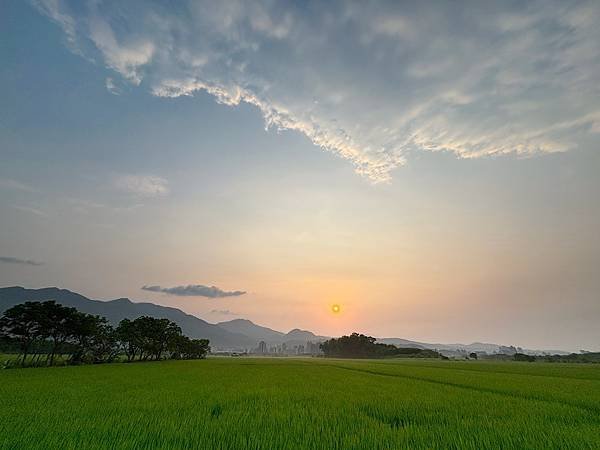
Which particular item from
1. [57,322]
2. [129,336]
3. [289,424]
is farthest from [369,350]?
[289,424]

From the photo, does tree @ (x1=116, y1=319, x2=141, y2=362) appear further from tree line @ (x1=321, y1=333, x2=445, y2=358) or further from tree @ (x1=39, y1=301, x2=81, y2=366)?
tree line @ (x1=321, y1=333, x2=445, y2=358)

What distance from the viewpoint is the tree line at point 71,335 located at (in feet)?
131

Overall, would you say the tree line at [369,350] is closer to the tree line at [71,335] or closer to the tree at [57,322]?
the tree line at [71,335]

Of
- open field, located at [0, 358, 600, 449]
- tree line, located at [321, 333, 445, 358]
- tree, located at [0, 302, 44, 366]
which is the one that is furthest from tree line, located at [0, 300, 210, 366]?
tree line, located at [321, 333, 445, 358]

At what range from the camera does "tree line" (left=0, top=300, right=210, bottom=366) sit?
131 feet

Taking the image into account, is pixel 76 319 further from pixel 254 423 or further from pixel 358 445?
pixel 358 445

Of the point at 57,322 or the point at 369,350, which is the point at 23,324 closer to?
the point at 57,322

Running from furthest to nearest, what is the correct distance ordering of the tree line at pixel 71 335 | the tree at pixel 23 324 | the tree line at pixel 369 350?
the tree line at pixel 369 350 < the tree line at pixel 71 335 < the tree at pixel 23 324

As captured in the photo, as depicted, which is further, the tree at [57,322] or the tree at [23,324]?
the tree at [57,322]

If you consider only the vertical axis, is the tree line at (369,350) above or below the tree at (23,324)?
above

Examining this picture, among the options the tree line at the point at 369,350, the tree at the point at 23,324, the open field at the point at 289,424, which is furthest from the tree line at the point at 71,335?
the tree line at the point at 369,350

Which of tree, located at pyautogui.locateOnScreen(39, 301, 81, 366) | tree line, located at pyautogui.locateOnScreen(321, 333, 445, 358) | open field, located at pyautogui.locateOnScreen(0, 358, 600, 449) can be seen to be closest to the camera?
open field, located at pyautogui.locateOnScreen(0, 358, 600, 449)

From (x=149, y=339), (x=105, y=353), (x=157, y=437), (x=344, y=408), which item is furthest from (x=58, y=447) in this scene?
(x=149, y=339)

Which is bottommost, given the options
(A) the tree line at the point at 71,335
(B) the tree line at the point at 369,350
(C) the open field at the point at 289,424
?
(C) the open field at the point at 289,424
